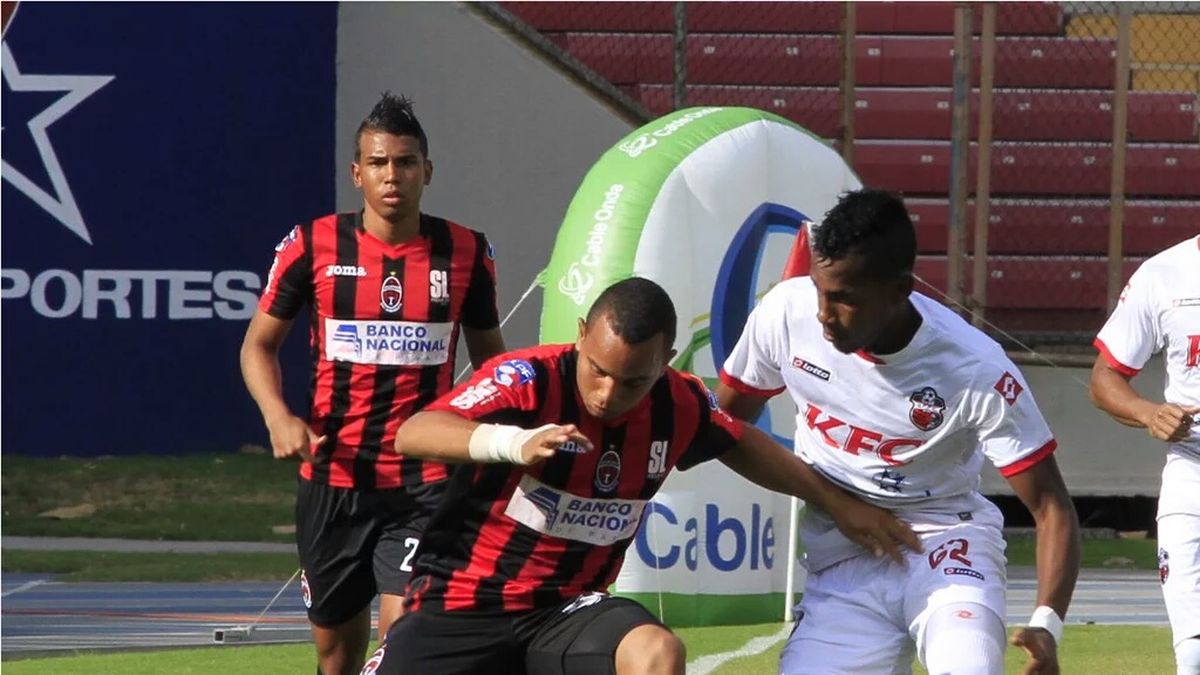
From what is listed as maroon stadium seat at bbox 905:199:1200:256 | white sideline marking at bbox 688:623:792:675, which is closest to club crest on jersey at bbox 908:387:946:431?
white sideline marking at bbox 688:623:792:675

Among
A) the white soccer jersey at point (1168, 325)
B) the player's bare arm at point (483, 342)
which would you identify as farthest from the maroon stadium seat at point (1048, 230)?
the player's bare arm at point (483, 342)

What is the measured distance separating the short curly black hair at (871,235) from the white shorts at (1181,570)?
7.16 feet

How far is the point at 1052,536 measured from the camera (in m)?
4.84

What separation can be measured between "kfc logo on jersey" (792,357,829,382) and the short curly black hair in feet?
1.20

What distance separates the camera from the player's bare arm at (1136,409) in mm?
6359

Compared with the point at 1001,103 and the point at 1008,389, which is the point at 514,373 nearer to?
the point at 1008,389

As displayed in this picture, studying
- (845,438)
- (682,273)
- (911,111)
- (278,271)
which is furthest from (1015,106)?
(845,438)

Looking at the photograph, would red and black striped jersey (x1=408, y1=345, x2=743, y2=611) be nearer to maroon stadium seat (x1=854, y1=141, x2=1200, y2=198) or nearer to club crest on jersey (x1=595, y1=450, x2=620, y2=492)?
club crest on jersey (x1=595, y1=450, x2=620, y2=492)

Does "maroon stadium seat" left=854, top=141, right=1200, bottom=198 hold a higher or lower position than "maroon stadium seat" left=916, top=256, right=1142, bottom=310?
higher

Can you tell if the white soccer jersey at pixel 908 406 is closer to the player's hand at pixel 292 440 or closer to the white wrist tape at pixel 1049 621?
the white wrist tape at pixel 1049 621

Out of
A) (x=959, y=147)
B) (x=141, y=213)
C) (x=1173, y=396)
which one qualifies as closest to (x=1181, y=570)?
(x=1173, y=396)

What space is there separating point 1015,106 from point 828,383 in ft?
39.5

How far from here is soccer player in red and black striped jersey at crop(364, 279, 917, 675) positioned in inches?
184

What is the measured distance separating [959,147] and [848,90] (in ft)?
3.82
